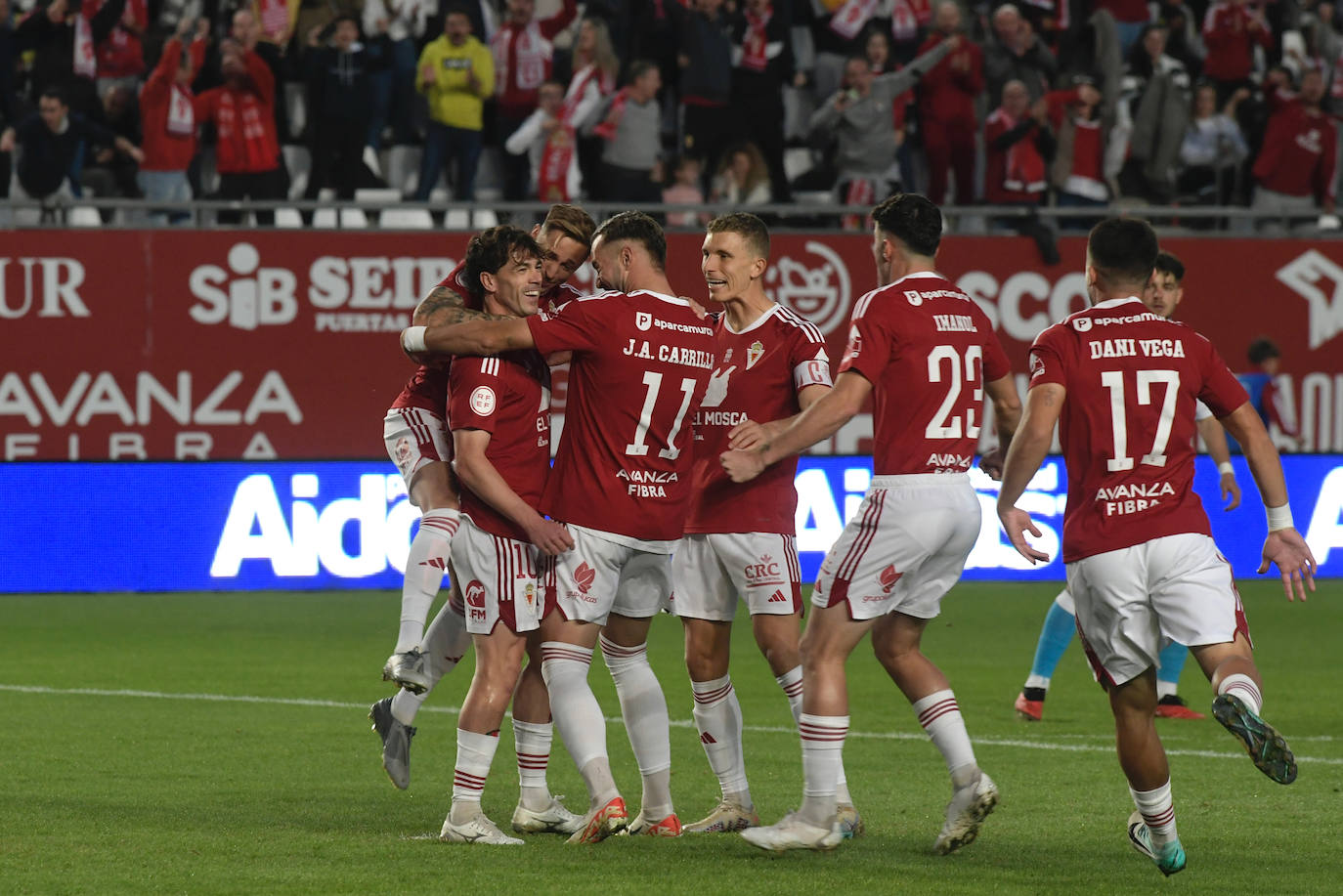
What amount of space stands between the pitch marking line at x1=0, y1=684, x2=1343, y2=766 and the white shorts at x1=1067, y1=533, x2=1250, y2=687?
3045mm

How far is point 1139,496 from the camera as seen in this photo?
6414 millimetres

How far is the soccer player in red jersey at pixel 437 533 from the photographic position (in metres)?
7.27

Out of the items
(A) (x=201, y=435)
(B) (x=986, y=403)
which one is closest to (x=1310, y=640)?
(B) (x=986, y=403)

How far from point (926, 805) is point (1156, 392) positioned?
2.30 meters


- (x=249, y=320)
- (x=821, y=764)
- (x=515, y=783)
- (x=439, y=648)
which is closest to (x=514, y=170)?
(x=249, y=320)

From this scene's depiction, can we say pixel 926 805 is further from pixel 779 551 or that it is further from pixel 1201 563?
pixel 1201 563

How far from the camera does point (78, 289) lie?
18.8 meters

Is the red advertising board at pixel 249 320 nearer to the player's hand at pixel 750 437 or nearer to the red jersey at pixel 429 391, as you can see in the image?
the red jersey at pixel 429 391

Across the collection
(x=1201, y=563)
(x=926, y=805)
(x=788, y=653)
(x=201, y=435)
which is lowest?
(x=201, y=435)

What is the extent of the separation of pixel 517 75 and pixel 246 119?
2.75 metres

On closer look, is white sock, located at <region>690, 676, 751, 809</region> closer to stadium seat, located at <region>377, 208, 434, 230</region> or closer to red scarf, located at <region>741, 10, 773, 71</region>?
stadium seat, located at <region>377, 208, 434, 230</region>

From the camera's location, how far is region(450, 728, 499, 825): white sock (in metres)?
6.81

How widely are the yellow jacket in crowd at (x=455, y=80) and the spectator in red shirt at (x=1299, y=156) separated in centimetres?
830

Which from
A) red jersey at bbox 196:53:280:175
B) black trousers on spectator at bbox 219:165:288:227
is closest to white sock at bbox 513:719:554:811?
red jersey at bbox 196:53:280:175
